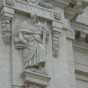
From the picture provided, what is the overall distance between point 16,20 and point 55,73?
1796mm

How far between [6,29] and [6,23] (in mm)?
177

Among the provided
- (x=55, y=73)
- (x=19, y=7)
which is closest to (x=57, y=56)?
(x=55, y=73)

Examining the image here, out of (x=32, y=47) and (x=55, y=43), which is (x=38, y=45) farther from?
(x=55, y=43)

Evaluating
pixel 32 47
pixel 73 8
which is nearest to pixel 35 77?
pixel 32 47

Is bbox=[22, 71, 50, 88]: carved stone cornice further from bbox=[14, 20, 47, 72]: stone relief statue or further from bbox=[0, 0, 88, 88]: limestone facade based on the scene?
bbox=[14, 20, 47, 72]: stone relief statue

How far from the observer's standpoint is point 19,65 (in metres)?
15.6

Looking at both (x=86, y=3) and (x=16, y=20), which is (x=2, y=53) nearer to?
(x=16, y=20)

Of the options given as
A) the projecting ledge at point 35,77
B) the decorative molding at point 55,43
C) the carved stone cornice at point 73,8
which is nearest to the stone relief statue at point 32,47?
the projecting ledge at point 35,77

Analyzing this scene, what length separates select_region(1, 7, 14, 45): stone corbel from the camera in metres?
15.7

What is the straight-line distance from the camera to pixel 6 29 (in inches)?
622

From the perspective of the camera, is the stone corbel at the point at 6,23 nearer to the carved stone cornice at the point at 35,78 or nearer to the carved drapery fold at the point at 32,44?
the carved drapery fold at the point at 32,44

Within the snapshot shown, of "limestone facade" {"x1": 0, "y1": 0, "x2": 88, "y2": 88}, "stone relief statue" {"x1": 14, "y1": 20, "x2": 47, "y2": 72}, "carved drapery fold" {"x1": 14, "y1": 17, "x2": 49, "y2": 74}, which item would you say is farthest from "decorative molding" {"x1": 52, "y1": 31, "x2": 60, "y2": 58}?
"stone relief statue" {"x1": 14, "y1": 20, "x2": 47, "y2": 72}

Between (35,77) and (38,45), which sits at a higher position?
(38,45)

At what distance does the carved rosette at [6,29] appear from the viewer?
51.6ft
